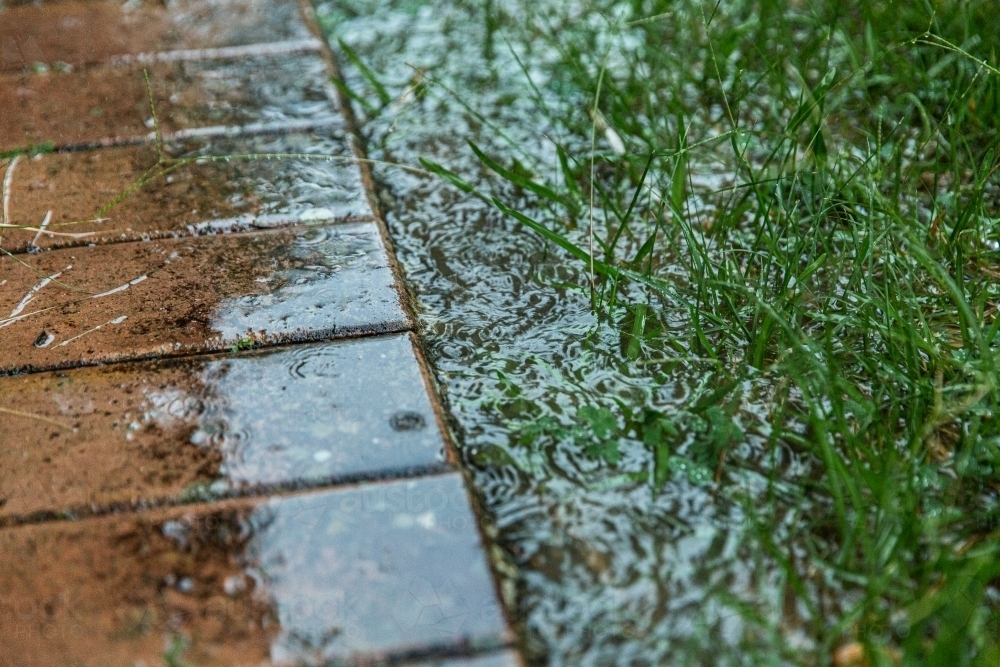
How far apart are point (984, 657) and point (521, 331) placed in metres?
0.84

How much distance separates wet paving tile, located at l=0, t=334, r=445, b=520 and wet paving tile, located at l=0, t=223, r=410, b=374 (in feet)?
0.16

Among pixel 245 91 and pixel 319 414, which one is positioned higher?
pixel 319 414

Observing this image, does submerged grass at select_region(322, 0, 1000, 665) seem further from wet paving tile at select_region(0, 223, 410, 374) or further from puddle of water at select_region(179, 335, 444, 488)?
wet paving tile at select_region(0, 223, 410, 374)

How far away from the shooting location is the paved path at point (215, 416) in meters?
1.03

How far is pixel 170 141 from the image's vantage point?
2100 mm

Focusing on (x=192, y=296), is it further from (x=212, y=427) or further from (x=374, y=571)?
(x=374, y=571)

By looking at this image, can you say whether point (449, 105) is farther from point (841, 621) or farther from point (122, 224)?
point (841, 621)

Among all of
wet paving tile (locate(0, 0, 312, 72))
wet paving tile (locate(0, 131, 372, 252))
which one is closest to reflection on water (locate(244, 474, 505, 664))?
wet paving tile (locate(0, 131, 372, 252))

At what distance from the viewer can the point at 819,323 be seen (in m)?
1.51

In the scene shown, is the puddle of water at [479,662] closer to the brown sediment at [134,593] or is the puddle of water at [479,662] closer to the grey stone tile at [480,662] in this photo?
the grey stone tile at [480,662]

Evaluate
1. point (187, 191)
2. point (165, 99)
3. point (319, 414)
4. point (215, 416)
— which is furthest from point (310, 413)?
point (165, 99)

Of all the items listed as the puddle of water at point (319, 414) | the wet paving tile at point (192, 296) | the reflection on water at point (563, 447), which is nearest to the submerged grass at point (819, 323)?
the reflection on water at point (563, 447)

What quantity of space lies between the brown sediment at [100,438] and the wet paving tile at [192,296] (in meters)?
0.06

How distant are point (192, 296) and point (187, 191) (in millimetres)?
420
